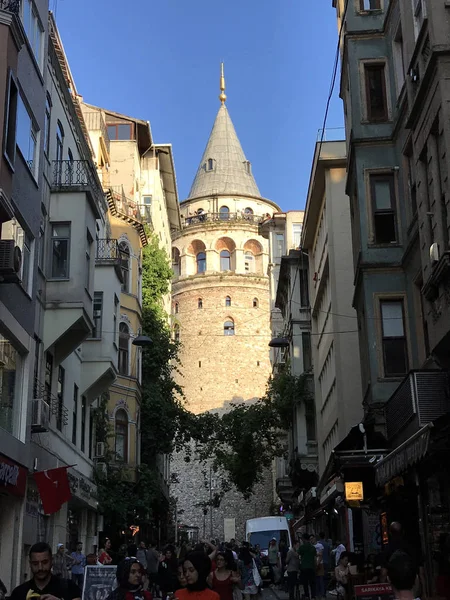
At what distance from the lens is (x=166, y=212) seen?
60.1 m

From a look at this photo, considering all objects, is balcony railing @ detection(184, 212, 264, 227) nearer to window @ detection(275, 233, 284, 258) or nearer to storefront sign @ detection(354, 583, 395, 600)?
window @ detection(275, 233, 284, 258)

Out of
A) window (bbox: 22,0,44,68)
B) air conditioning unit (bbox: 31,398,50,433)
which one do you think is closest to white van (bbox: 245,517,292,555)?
air conditioning unit (bbox: 31,398,50,433)

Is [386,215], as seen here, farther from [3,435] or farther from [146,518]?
[146,518]

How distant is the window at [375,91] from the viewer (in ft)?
72.1

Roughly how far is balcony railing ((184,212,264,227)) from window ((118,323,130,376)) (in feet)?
171

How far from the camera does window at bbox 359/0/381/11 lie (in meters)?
23.0

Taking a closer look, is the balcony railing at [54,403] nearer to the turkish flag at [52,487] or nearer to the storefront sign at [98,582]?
the turkish flag at [52,487]

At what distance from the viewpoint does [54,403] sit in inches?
901

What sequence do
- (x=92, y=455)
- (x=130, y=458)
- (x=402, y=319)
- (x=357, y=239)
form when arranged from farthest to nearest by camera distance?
(x=130, y=458) → (x=92, y=455) → (x=357, y=239) → (x=402, y=319)

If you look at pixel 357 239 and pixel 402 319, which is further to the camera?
pixel 357 239

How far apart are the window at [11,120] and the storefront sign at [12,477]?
5207 mm

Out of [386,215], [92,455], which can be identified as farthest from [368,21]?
[92,455]

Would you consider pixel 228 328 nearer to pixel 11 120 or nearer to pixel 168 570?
pixel 168 570

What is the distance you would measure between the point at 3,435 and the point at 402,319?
877cm
